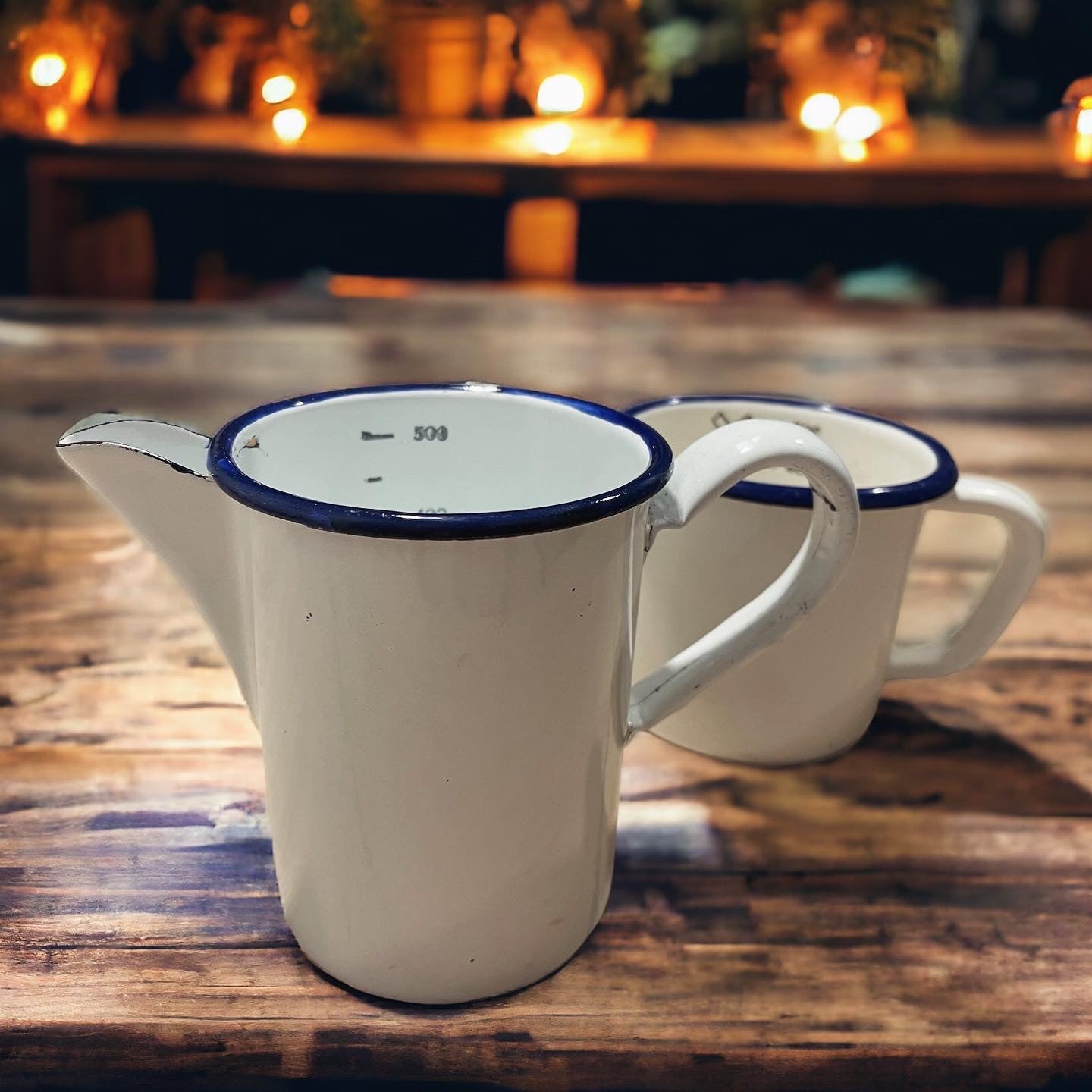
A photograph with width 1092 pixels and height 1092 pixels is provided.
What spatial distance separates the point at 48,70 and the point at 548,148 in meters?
1.01

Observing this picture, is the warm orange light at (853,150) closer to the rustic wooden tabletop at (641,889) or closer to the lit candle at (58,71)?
the lit candle at (58,71)

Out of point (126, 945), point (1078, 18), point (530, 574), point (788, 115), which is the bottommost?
point (126, 945)

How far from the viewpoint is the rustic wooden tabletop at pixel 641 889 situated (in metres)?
0.35

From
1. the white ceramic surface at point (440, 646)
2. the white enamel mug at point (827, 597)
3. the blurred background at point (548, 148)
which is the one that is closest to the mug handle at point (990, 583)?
the white enamel mug at point (827, 597)

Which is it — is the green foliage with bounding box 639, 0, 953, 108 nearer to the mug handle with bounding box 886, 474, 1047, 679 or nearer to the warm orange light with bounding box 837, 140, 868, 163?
the warm orange light with bounding box 837, 140, 868, 163

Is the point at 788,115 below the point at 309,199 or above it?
above

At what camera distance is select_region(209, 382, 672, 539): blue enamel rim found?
0.30 m

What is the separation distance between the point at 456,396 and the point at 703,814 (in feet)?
0.60

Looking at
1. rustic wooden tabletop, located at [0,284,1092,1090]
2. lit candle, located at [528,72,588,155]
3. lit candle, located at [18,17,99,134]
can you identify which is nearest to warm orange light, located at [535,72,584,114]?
lit candle, located at [528,72,588,155]

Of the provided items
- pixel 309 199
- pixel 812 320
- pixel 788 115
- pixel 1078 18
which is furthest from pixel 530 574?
pixel 1078 18

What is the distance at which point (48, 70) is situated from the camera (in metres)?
2.38

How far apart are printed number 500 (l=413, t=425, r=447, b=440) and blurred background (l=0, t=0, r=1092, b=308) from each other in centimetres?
203

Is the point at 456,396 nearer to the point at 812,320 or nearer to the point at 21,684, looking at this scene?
the point at 21,684

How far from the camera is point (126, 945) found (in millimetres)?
382
